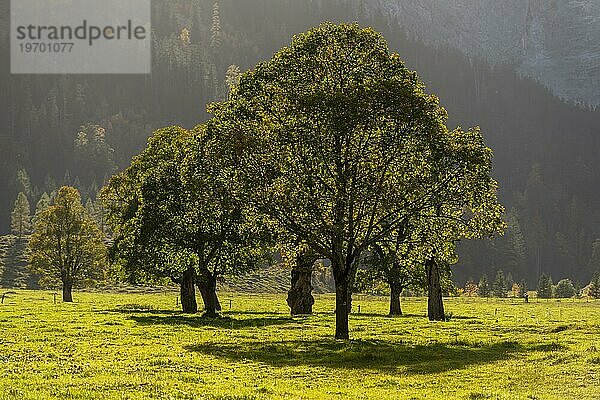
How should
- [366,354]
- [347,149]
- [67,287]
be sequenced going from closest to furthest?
[366,354], [347,149], [67,287]

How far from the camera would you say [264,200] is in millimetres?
41719

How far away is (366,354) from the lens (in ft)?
115

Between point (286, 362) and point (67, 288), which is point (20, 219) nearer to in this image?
point (67, 288)

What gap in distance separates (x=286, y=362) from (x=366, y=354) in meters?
4.32

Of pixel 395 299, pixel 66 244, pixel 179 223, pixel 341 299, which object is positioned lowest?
pixel 395 299

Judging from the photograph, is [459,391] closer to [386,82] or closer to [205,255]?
[386,82]

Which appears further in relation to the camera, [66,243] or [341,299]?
[66,243]

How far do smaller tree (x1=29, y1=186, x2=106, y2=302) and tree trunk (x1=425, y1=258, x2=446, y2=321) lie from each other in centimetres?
5178

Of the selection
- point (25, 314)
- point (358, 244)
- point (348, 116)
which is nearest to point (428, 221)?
point (358, 244)

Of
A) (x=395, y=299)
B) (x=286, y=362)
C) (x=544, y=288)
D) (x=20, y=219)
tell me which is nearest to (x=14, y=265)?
(x=20, y=219)

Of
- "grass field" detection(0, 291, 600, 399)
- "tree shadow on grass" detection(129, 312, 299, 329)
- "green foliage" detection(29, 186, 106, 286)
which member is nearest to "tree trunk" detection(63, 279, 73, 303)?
"green foliage" detection(29, 186, 106, 286)

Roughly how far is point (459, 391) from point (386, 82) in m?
20.7

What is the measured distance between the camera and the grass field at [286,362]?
2412cm

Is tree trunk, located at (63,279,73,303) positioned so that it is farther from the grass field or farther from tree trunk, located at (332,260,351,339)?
tree trunk, located at (332,260,351,339)
